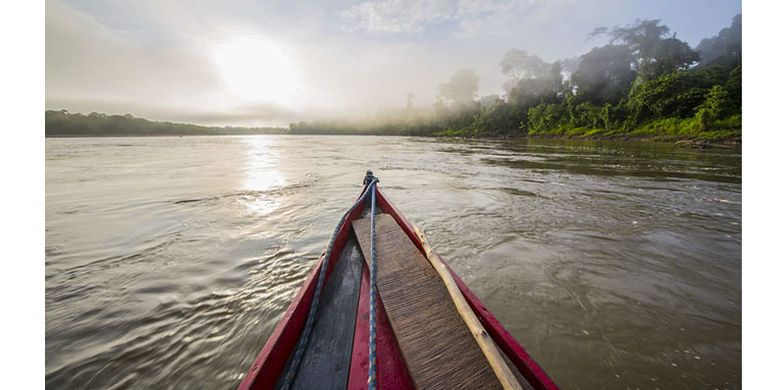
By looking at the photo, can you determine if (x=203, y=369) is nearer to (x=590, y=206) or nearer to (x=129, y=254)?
(x=129, y=254)

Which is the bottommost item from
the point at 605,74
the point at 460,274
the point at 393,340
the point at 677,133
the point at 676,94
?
the point at 460,274

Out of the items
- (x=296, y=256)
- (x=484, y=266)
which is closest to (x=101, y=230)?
(x=296, y=256)

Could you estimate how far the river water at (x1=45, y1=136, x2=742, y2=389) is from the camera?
7.32 ft

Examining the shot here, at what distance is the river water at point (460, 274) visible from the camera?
2.23 metres

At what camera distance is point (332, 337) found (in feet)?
6.31

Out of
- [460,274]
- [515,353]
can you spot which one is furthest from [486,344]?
[460,274]

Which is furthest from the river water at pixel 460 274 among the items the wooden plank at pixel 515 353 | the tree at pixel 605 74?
the tree at pixel 605 74

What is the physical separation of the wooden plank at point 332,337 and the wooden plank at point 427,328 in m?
0.34

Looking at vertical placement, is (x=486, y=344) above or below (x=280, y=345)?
above

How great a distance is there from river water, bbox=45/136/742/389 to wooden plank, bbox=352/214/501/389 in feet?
3.61

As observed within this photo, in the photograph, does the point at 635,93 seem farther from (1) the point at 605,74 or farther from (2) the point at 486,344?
(2) the point at 486,344

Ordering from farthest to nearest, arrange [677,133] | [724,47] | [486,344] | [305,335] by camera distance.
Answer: [724,47] < [677,133] < [305,335] < [486,344]

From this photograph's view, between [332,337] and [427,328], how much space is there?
72 centimetres

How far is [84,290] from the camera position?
3.24m
